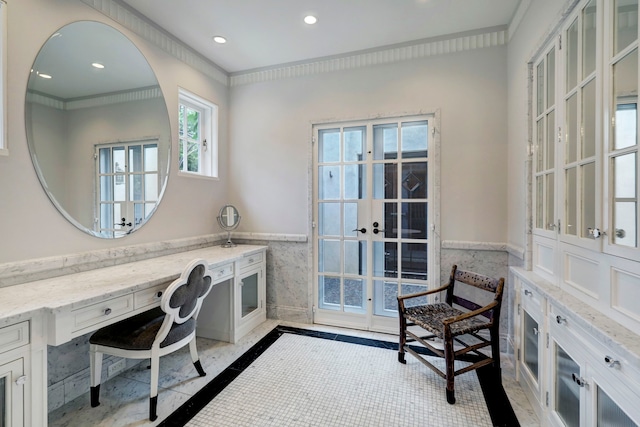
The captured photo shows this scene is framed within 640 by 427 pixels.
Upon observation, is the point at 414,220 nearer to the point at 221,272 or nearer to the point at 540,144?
the point at 540,144

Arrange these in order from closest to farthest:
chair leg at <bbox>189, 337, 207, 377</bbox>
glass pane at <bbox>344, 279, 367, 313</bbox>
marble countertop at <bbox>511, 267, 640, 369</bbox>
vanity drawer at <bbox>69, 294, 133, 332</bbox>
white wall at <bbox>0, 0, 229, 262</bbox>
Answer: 1. marble countertop at <bbox>511, 267, 640, 369</bbox>
2. vanity drawer at <bbox>69, 294, 133, 332</bbox>
3. white wall at <bbox>0, 0, 229, 262</bbox>
4. chair leg at <bbox>189, 337, 207, 377</bbox>
5. glass pane at <bbox>344, 279, 367, 313</bbox>

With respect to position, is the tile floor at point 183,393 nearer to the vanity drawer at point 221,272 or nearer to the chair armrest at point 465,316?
the chair armrest at point 465,316

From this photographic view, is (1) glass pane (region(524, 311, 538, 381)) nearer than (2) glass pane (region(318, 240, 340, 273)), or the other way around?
(1) glass pane (region(524, 311, 538, 381))

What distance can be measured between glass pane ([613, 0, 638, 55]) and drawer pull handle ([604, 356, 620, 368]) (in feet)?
4.06

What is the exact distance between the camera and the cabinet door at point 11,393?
1.30 m

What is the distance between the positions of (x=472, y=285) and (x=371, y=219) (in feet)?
3.64

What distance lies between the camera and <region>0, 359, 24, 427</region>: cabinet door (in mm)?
Answer: 1296

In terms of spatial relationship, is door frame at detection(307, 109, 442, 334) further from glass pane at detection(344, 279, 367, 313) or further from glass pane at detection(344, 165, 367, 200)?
glass pane at detection(344, 165, 367, 200)

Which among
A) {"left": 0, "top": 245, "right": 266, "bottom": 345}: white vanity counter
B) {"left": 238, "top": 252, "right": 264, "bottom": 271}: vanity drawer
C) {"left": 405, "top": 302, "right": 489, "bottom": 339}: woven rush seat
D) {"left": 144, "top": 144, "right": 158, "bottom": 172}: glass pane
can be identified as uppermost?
{"left": 144, "top": 144, "right": 158, "bottom": 172}: glass pane

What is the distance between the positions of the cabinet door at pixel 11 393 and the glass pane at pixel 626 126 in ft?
9.13

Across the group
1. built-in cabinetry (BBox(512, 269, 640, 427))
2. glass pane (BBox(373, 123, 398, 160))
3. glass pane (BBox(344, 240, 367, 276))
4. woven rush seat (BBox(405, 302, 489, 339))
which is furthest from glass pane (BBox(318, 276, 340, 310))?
built-in cabinetry (BBox(512, 269, 640, 427))

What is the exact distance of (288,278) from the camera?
3.39 metres

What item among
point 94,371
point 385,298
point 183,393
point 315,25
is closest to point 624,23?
point 315,25

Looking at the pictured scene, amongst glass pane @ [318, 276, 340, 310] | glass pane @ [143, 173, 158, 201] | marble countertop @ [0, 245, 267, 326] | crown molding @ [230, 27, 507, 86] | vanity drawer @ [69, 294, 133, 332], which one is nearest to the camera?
marble countertop @ [0, 245, 267, 326]
